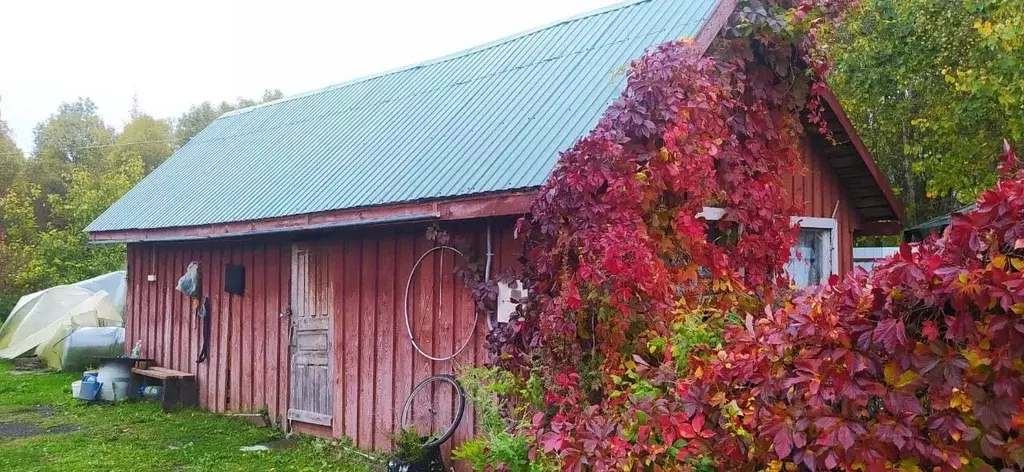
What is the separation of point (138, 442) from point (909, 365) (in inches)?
292

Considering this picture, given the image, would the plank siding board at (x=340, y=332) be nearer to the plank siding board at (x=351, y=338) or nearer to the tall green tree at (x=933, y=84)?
the plank siding board at (x=351, y=338)

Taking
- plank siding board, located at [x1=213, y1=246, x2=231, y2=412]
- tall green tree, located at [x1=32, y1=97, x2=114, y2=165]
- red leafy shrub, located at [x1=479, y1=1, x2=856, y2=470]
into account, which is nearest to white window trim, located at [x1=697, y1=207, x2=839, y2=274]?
red leafy shrub, located at [x1=479, y1=1, x2=856, y2=470]

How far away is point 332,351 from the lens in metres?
7.85

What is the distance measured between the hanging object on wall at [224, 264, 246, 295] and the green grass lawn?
4.71 feet

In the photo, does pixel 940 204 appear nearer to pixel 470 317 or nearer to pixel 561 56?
pixel 561 56

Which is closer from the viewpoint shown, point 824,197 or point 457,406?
point 457,406

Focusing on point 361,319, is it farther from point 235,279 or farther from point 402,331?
point 235,279

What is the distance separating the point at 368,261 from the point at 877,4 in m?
10.4

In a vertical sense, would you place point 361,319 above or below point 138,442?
above

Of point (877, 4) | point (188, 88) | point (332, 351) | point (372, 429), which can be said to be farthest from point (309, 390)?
point (188, 88)

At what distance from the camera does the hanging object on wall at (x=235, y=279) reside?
927 centimetres

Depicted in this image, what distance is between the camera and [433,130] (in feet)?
25.7

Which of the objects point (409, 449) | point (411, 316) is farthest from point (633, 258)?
point (411, 316)

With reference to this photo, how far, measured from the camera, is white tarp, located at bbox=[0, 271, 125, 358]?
15.3 m
